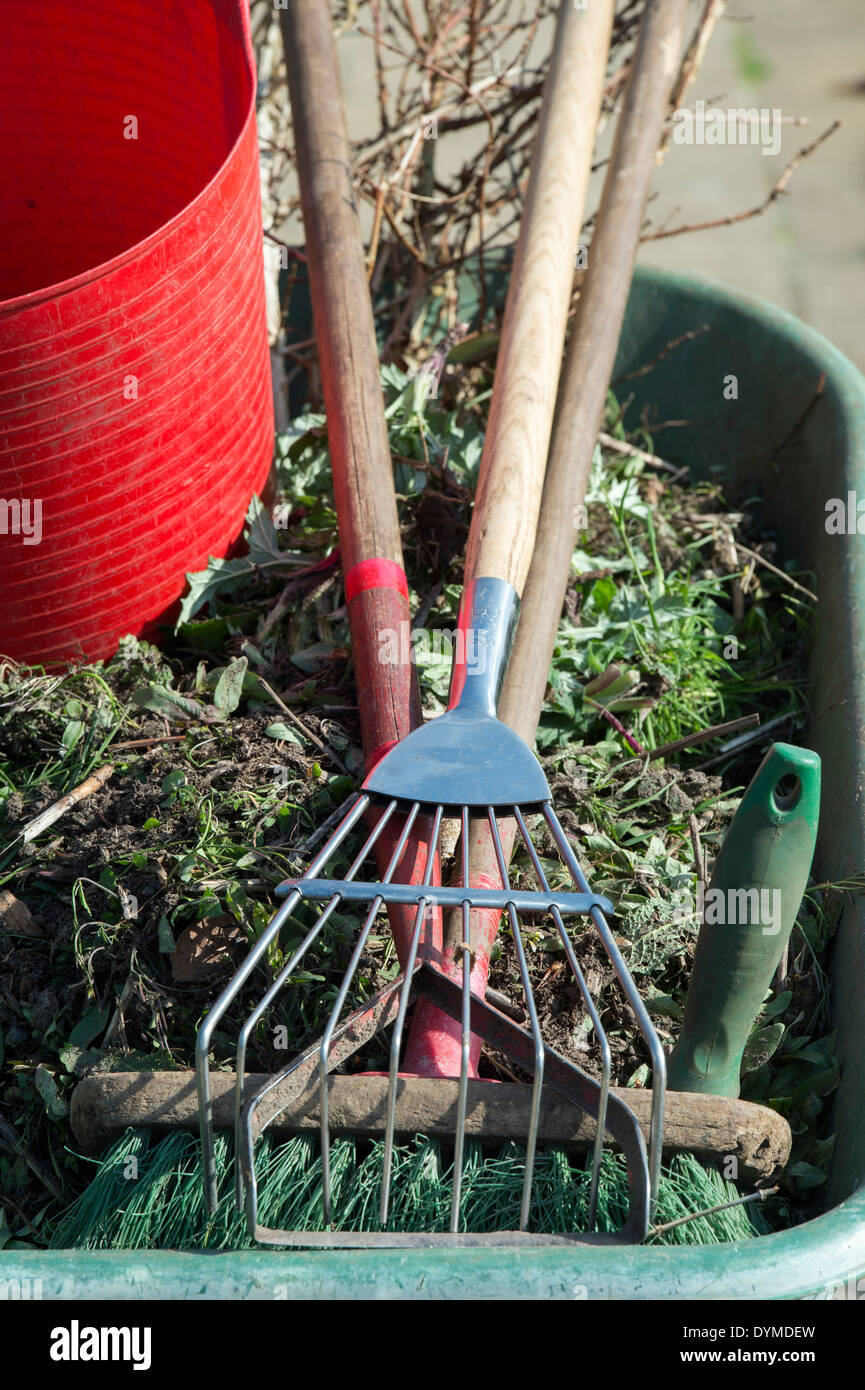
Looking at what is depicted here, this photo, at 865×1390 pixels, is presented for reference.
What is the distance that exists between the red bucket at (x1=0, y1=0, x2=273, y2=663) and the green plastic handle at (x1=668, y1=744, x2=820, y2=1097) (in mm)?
937

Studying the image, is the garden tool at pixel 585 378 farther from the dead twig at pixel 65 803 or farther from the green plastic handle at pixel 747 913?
the dead twig at pixel 65 803

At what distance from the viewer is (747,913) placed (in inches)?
48.7

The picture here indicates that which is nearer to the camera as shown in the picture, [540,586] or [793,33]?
[540,586]

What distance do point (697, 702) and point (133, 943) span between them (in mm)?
984

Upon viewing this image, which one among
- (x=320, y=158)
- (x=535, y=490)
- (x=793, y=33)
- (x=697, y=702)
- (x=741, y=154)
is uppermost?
(x=793, y=33)

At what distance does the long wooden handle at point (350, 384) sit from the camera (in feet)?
5.26

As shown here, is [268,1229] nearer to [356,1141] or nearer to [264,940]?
[356,1141]

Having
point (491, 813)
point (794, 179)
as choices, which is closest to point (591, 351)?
point (491, 813)

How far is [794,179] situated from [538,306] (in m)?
3.55

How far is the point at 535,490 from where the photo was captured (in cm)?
173

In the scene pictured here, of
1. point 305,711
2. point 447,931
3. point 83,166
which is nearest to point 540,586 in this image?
point 305,711

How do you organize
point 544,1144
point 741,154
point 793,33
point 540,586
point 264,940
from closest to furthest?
point 264,940
point 544,1144
point 540,586
point 741,154
point 793,33

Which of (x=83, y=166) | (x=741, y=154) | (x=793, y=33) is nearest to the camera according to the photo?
(x=83, y=166)

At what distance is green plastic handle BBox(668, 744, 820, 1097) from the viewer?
3.98 feet
